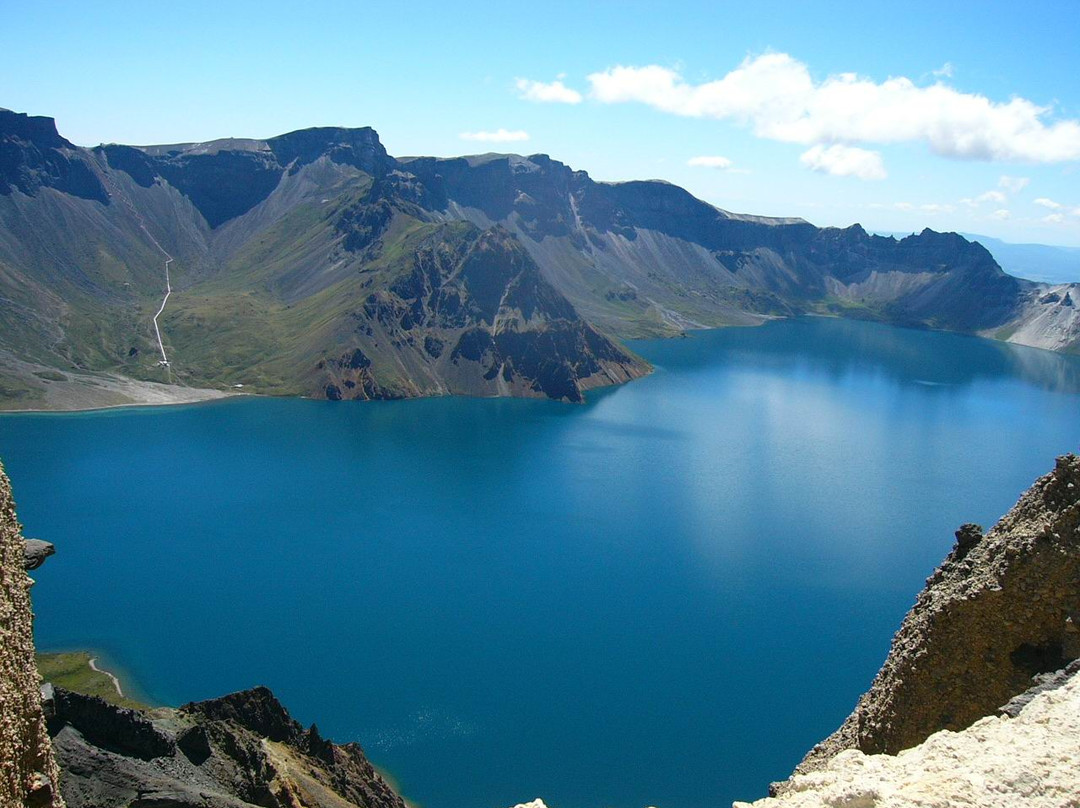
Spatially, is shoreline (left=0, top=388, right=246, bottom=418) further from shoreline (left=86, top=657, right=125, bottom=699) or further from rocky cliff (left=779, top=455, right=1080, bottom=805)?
rocky cliff (left=779, top=455, right=1080, bottom=805)

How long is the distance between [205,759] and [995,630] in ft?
110

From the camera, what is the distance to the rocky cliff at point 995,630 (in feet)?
76.6

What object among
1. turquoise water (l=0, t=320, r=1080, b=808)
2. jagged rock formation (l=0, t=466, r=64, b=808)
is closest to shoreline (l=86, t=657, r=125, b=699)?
turquoise water (l=0, t=320, r=1080, b=808)

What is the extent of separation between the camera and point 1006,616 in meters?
24.2

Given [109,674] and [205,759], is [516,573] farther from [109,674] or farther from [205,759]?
[205,759]

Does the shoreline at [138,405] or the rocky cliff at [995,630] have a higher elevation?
the rocky cliff at [995,630]

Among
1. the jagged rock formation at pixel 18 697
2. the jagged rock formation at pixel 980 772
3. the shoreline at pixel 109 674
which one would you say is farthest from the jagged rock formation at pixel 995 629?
the shoreline at pixel 109 674

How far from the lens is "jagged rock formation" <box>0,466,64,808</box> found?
1589cm

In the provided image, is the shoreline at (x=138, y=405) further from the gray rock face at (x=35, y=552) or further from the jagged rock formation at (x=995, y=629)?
the jagged rock formation at (x=995, y=629)

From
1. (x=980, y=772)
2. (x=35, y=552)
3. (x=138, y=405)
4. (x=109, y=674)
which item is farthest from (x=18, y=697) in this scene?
(x=138, y=405)

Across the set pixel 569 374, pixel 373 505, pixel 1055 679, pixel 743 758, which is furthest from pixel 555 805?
pixel 569 374

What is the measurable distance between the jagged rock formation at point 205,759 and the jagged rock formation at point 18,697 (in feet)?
43.5

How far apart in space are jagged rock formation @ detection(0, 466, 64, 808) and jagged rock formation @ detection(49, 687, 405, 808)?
13245mm

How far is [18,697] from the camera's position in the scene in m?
16.7
